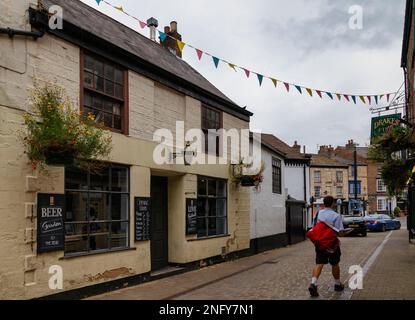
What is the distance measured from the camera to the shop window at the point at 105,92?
9031 mm

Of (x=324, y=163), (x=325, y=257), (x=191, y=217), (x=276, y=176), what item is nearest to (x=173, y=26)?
(x=276, y=176)

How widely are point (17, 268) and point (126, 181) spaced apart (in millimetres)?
3304

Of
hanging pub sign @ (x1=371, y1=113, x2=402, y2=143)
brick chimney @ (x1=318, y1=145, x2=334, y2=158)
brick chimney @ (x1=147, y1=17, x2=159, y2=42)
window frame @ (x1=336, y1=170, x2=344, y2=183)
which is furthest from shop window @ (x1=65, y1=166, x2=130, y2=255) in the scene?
brick chimney @ (x1=318, y1=145, x2=334, y2=158)

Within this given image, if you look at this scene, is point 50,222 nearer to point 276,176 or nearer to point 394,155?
point 394,155

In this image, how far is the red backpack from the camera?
332 inches

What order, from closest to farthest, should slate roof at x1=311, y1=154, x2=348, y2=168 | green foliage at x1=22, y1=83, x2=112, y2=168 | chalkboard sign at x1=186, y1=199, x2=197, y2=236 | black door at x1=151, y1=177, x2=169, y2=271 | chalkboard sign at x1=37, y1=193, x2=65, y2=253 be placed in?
green foliage at x1=22, y1=83, x2=112, y2=168 < chalkboard sign at x1=37, y1=193, x2=65, y2=253 < black door at x1=151, y1=177, x2=169, y2=271 < chalkboard sign at x1=186, y1=199, x2=197, y2=236 < slate roof at x1=311, y1=154, x2=348, y2=168

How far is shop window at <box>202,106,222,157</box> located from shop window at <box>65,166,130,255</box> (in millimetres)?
4262

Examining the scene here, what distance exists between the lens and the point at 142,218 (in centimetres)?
1020

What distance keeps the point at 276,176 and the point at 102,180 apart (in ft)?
39.6

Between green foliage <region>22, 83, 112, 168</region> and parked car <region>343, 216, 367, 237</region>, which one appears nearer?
green foliage <region>22, 83, 112, 168</region>

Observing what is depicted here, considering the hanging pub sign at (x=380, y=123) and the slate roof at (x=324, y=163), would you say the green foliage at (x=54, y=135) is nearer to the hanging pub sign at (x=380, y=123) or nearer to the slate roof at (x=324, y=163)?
the hanging pub sign at (x=380, y=123)

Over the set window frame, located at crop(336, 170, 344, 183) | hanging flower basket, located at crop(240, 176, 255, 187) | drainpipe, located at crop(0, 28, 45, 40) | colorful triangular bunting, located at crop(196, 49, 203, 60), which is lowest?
hanging flower basket, located at crop(240, 176, 255, 187)

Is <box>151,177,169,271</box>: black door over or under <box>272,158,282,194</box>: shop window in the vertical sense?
under

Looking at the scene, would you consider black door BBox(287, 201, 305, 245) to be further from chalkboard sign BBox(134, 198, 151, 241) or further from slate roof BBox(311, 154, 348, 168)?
slate roof BBox(311, 154, 348, 168)
